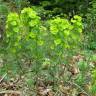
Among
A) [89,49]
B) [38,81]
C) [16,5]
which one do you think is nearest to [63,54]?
[38,81]

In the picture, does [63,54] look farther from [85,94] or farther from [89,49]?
[89,49]

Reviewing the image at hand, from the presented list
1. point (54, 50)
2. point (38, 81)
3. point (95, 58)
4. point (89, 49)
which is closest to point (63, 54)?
point (54, 50)

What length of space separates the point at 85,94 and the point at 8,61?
94 centimetres

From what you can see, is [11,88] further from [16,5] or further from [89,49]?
[16,5]

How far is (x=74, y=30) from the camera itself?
4949 mm

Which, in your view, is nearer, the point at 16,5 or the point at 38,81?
the point at 38,81

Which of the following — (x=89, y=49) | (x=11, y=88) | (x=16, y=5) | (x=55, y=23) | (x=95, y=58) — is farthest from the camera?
(x=16, y=5)

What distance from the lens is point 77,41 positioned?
4977 millimetres

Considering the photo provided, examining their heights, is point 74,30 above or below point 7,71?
above

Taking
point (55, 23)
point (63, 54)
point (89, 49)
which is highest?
point (55, 23)

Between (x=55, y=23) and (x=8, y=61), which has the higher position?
(x=55, y=23)

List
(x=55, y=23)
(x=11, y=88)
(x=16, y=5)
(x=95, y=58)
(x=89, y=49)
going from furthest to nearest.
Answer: (x=16, y=5) → (x=89, y=49) → (x=95, y=58) → (x=11, y=88) → (x=55, y=23)

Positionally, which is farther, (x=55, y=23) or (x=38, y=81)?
(x=38, y=81)

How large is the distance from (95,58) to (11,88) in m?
1.48
